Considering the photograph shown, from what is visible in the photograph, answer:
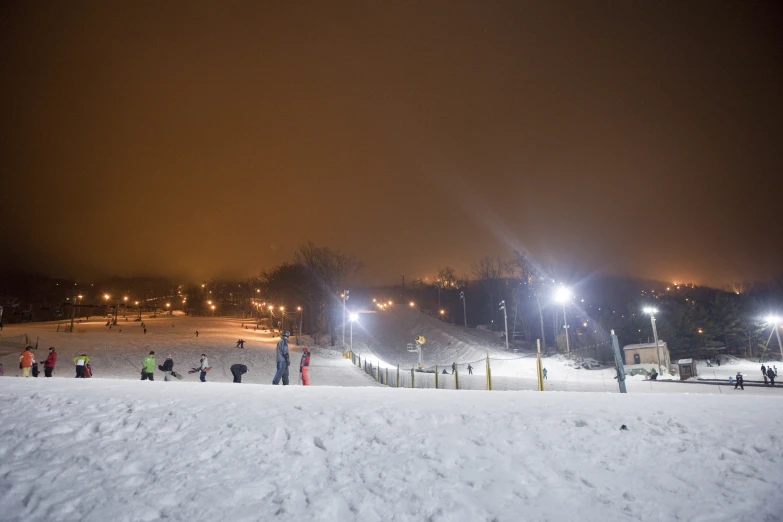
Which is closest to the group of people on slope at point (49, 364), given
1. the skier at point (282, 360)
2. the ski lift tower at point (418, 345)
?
the skier at point (282, 360)

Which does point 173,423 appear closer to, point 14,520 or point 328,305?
point 14,520

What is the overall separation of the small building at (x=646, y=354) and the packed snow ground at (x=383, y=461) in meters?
46.7

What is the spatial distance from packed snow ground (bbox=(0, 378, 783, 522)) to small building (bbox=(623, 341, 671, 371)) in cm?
4671

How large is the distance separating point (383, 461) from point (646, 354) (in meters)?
53.7

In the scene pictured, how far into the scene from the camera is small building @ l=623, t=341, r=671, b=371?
4819cm

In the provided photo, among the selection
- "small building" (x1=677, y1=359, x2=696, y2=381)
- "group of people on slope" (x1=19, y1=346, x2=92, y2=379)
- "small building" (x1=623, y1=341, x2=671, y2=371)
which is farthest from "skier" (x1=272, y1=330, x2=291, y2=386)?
"small building" (x1=623, y1=341, x2=671, y2=371)

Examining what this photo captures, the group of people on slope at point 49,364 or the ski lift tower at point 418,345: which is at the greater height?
the ski lift tower at point 418,345

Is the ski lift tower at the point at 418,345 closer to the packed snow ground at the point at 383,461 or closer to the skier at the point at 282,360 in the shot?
the skier at the point at 282,360

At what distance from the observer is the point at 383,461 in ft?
20.3

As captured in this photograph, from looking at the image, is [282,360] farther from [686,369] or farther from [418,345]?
[686,369]

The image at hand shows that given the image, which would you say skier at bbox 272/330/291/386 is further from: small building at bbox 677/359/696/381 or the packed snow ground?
small building at bbox 677/359/696/381

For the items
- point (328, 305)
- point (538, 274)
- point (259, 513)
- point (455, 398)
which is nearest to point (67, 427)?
point (259, 513)

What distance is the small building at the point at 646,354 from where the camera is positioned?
4819 centimetres

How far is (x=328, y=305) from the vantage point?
71.4m
